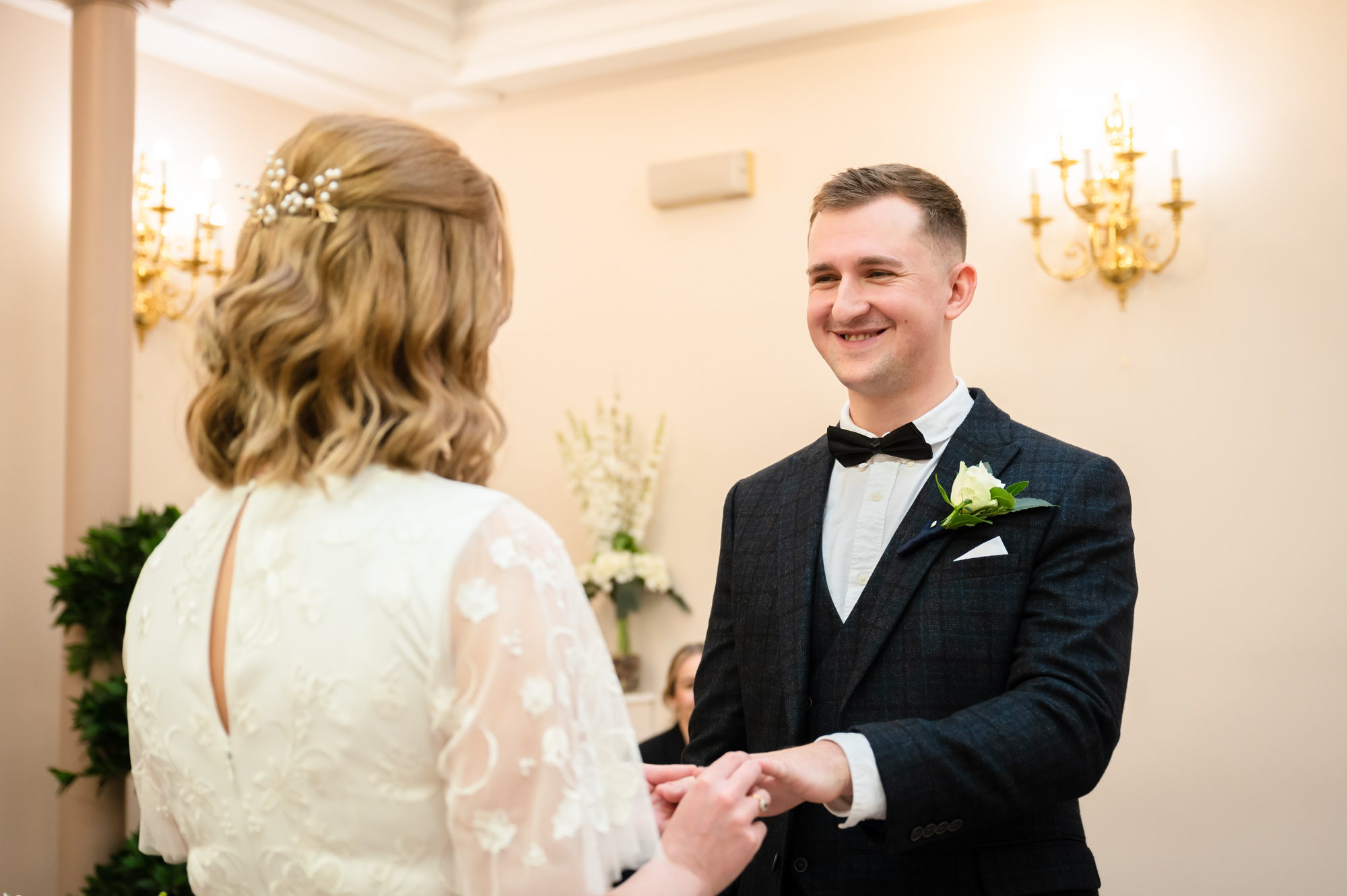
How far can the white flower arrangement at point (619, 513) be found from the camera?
5211 mm

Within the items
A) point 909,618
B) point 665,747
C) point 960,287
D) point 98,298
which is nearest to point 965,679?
point 909,618

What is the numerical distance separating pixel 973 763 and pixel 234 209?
15.7ft

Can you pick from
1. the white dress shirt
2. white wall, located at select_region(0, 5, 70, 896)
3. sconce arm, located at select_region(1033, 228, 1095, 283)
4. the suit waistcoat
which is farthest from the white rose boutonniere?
white wall, located at select_region(0, 5, 70, 896)

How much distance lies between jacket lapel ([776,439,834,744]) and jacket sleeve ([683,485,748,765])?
15 centimetres

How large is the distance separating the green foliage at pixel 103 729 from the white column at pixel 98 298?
0.17 meters

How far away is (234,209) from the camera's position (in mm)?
5590

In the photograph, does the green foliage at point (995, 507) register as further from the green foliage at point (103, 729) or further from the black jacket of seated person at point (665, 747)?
the green foliage at point (103, 729)

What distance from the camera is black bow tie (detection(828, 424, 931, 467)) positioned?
2.14 m

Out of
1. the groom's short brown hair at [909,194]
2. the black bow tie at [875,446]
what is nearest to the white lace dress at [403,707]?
the black bow tie at [875,446]

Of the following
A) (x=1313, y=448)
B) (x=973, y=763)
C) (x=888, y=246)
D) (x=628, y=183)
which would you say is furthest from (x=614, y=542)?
(x=973, y=763)

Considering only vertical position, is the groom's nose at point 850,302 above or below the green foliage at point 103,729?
above

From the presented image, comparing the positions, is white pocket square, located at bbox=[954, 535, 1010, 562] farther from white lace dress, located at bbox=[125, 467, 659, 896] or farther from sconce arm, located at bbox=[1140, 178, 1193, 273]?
sconce arm, located at bbox=[1140, 178, 1193, 273]

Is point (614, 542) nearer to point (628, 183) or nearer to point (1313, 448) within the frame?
point (628, 183)

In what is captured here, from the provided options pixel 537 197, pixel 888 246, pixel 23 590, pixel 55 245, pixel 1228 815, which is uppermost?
pixel 537 197
